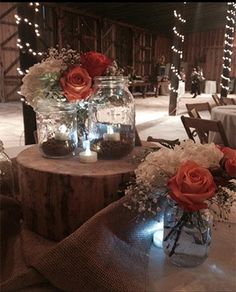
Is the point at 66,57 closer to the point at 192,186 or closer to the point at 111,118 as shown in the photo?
the point at 111,118

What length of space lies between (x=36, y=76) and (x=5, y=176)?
0.43 m

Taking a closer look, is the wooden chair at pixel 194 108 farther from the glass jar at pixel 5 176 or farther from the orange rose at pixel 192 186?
the orange rose at pixel 192 186

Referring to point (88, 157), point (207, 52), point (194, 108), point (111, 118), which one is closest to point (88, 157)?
point (88, 157)

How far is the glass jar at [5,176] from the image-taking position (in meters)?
1.27

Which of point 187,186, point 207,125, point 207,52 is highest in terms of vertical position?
point 207,52

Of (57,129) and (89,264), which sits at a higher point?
(57,129)

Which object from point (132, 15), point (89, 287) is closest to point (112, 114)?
point (89, 287)

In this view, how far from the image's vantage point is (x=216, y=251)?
3.36ft

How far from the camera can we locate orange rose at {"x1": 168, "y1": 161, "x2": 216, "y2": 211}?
0.77m

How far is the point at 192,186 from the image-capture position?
0.77 m

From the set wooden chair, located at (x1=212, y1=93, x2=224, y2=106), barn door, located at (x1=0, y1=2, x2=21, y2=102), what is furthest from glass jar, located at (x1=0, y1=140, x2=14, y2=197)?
barn door, located at (x1=0, y1=2, x2=21, y2=102)

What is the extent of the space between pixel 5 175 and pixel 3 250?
1.24ft

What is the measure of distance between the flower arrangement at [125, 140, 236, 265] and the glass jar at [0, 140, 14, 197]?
0.56 m

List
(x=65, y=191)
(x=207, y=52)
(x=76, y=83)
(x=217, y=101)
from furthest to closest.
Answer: (x=207, y=52) < (x=217, y=101) < (x=76, y=83) < (x=65, y=191)
